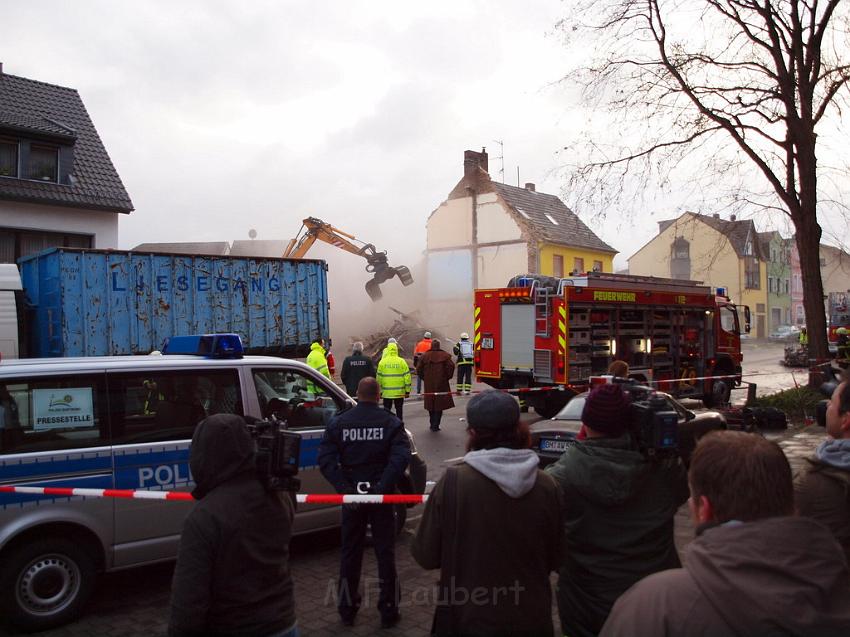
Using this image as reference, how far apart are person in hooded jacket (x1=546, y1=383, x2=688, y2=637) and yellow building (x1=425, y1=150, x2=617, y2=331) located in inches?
1336

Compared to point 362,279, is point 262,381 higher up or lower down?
→ lower down

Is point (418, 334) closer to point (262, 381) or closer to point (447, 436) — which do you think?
point (447, 436)

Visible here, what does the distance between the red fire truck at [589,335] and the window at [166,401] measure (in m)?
9.14

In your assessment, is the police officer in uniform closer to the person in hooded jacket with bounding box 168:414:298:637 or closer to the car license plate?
the person in hooded jacket with bounding box 168:414:298:637

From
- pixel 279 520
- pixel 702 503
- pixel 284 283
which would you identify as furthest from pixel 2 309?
pixel 702 503

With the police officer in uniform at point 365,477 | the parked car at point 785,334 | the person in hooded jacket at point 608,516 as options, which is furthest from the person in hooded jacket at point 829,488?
the parked car at point 785,334

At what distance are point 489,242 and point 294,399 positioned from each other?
33.5 m

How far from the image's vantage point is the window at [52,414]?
4332mm

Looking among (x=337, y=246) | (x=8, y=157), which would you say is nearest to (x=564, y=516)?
(x=8, y=157)

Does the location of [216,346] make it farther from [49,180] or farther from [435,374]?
[49,180]

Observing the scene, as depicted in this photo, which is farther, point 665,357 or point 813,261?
point 665,357

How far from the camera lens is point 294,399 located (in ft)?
19.0

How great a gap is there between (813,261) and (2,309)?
16001 mm

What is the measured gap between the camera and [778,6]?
548 inches
